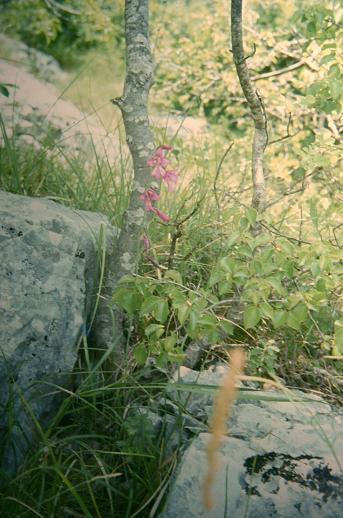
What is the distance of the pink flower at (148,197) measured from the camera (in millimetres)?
2135

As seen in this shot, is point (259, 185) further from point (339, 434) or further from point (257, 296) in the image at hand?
point (339, 434)

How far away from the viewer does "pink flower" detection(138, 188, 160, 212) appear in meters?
2.13

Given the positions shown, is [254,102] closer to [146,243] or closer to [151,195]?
[151,195]

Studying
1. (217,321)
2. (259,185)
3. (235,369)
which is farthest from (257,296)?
(235,369)

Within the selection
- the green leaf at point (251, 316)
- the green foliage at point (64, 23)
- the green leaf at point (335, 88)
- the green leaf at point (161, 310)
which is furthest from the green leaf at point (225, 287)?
the green foliage at point (64, 23)

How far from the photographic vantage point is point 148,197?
84.8 inches

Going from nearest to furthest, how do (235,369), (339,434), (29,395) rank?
(235,369) → (339,434) → (29,395)

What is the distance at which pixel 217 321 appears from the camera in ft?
6.82

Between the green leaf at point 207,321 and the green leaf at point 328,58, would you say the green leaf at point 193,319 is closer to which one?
the green leaf at point 207,321

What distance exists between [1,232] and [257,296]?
0.96 meters

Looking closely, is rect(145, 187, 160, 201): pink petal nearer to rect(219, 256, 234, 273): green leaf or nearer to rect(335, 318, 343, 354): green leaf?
rect(219, 256, 234, 273): green leaf

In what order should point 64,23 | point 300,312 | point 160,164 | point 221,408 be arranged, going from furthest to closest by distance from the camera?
1. point 64,23
2. point 160,164
3. point 300,312
4. point 221,408

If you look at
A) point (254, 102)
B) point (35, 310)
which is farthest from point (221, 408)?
point (254, 102)

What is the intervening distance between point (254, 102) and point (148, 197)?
720 millimetres
